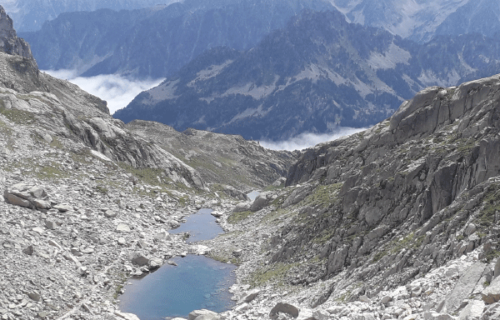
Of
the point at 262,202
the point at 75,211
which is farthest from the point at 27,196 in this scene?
the point at 262,202

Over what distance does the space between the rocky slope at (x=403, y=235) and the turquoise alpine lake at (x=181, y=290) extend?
2709 millimetres

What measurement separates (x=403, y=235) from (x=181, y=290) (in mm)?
29231

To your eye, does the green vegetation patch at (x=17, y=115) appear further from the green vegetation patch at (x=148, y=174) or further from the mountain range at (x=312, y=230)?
the green vegetation patch at (x=148, y=174)

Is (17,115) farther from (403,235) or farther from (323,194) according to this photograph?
(403,235)

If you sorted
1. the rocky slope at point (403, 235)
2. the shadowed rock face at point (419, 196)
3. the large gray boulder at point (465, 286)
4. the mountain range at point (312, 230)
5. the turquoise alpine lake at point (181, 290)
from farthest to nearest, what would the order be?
the turquoise alpine lake at point (181, 290), the shadowed rock face at point (419, 196), the mountain range at point (312, 230), the rocky slope at point (403, 235), the large gray boulder at point (465, 286)

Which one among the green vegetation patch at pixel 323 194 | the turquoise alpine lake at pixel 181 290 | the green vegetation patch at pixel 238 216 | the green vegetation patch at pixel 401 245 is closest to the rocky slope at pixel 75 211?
the turquoise alpine lake at pixel 181 290

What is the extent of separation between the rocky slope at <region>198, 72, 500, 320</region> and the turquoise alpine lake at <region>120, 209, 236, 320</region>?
2.71 metres

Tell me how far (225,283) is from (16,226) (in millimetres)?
25999

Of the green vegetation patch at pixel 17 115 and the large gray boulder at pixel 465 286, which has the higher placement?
the green vegetation patch at pixel 17 115

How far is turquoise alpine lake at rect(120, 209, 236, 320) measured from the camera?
5819cm

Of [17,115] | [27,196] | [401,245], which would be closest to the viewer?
[401,245]

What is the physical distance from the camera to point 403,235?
4969cm

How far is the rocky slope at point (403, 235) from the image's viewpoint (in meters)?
33.5

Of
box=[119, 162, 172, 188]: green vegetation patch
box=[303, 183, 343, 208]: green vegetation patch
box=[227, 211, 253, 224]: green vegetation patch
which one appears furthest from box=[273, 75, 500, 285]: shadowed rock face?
box=[119, 162, 172, 188]: green vegetation patch
